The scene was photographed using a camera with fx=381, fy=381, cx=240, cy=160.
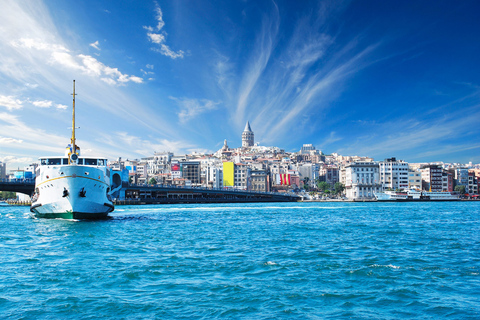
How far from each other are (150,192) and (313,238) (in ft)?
296

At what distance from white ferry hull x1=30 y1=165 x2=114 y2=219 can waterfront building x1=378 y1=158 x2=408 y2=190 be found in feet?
362

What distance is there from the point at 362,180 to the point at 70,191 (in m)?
111

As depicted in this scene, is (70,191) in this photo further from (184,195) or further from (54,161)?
(184,195)

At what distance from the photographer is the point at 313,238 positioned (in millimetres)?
20531

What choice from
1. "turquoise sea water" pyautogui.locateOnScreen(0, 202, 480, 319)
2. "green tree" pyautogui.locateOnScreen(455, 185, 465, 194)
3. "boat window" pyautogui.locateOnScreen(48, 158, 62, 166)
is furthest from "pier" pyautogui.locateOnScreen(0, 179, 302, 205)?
"turquoise sea water" pyautogui.locateOnScreen(0, 202, 480, 319)

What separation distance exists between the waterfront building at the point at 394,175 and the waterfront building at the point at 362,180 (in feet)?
6.29

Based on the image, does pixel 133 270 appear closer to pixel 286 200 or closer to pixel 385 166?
A: pixel 286 200

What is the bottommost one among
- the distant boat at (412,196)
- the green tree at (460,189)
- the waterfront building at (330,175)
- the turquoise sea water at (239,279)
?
the distant boat at (412,196)

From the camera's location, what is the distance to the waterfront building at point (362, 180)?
12050cm

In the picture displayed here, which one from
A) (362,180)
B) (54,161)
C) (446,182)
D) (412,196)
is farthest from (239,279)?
(446,182)

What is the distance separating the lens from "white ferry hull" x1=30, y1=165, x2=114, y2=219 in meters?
27.6

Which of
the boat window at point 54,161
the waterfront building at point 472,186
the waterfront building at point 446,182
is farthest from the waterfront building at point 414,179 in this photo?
the boat window at point 54,161

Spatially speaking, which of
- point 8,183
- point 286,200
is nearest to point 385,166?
point 286,200

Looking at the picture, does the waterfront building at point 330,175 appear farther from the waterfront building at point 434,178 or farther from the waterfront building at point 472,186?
the waterfront building at point 472,186
